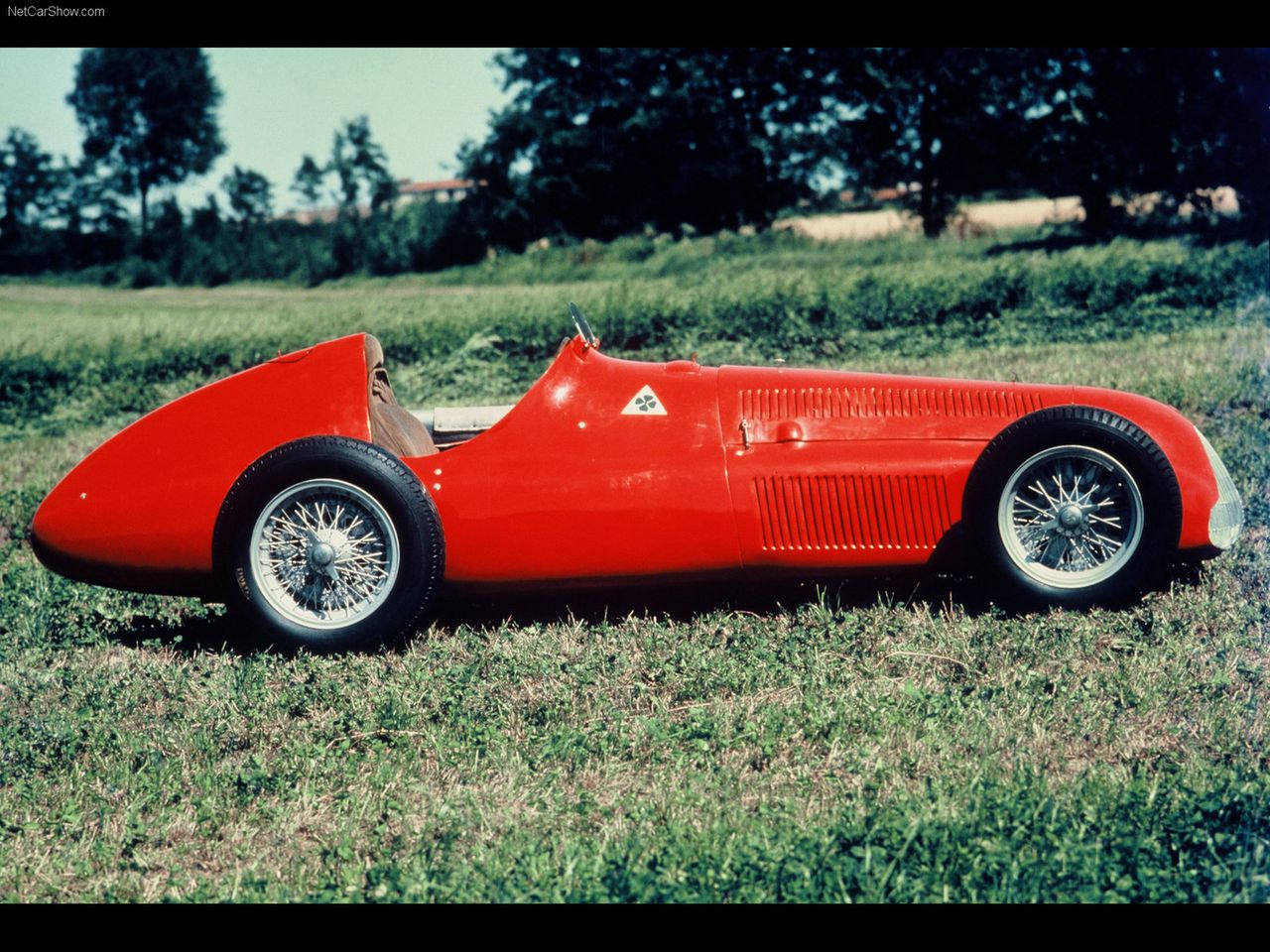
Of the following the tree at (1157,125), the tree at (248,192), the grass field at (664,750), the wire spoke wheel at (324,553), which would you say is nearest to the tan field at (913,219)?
the tree at (1157,125)

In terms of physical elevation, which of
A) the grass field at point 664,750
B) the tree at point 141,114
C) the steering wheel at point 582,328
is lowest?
the grass field at point 664,750

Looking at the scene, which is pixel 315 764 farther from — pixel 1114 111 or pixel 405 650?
pixel 1114 111

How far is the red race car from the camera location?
4699mm

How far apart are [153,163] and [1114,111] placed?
6484 cm

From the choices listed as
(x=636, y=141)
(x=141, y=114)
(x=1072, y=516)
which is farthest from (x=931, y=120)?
(x=141, y=114)

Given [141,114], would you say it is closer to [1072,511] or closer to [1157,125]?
[1157,125]

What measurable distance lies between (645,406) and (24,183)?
196ft


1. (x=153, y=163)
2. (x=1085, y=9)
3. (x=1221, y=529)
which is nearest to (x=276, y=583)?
(x=1221, y=529)

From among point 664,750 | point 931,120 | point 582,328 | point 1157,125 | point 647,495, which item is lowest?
point 664,750

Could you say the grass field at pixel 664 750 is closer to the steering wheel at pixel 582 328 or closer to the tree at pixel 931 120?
the steering wheel at pixel 582 328

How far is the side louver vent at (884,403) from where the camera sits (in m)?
5.02

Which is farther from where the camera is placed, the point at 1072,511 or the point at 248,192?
the point at 248,192

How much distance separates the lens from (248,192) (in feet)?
199

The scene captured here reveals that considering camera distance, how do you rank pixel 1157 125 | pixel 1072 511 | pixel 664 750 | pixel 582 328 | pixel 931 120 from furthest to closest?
pixel 931 120 → pixel 1157 125 → pixel 582 328 → pixel 1072 511 → pixel 664 750
